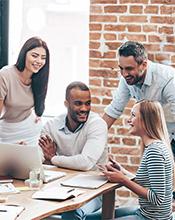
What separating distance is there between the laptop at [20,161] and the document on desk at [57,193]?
0.62 feet

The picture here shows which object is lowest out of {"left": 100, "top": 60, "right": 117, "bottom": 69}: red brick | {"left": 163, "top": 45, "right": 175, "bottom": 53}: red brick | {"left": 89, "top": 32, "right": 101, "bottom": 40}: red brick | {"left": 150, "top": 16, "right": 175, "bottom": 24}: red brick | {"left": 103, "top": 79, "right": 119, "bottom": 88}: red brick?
{"left": 103, "top": 79, "right": 119, "bottom": 88}: red brick

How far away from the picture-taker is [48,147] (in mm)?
3584

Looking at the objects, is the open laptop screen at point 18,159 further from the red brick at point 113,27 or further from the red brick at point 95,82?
the red brick at point 113,27

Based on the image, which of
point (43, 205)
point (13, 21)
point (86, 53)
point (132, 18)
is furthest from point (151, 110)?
point (13, 21)

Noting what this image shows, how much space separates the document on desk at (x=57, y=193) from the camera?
2838 millimetres

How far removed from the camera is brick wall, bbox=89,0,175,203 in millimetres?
4438

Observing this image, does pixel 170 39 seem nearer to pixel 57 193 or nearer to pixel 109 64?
pixel 109 64

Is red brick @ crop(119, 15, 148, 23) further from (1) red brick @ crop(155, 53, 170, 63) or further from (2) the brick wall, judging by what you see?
(1) red brick @ crop(155, 53, 170, 63)

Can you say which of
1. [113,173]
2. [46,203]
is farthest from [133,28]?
[46,203]

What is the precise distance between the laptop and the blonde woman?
386 millimetres

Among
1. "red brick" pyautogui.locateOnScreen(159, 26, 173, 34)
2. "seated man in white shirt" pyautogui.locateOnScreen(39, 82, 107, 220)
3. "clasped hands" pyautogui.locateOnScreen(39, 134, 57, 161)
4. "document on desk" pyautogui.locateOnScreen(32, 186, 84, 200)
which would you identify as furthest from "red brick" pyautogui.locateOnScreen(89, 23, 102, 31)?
"document on desk" pyautogui.locateOnScreen(32, 186, 84, 200)

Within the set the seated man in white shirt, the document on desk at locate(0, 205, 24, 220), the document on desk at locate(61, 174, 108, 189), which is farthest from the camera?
the seated man in white shirt

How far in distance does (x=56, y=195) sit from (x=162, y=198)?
56 cm

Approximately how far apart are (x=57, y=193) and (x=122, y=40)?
1.99 metres
